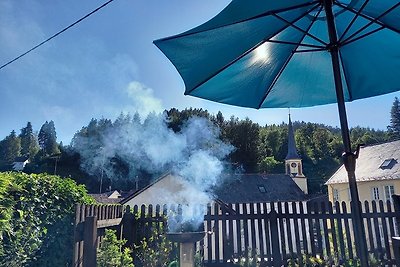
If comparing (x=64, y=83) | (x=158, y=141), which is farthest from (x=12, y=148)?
(x=64, y=83)

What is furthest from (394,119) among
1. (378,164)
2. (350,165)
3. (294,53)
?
(350,165)

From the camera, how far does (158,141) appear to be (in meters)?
26.7

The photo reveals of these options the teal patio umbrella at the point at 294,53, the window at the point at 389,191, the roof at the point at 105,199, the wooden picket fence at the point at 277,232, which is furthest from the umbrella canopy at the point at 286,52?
the window at the point at 389,191

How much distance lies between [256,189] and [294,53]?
2046cm

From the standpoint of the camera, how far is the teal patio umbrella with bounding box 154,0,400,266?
1.68 metres

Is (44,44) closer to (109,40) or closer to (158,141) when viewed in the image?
(109,40)

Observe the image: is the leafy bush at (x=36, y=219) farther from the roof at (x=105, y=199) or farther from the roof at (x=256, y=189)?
the roof at (x=256, y=189)

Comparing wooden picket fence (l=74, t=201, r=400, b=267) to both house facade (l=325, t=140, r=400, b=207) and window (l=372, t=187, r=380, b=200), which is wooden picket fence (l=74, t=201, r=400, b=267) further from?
window (l=372, t=187, r=380, b=200)

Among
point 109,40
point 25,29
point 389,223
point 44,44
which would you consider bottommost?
point 389,223

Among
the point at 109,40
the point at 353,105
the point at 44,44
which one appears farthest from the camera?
the point at 109,40

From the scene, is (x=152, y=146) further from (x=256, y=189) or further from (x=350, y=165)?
(x=350, y=165)

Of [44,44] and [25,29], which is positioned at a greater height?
[25,29]

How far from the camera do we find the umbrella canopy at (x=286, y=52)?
1.81m

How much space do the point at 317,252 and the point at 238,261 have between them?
129cm
